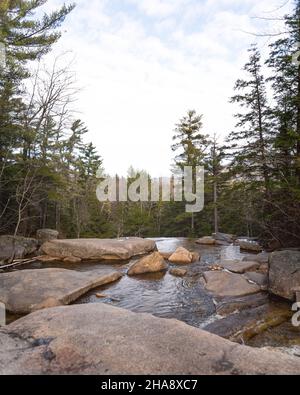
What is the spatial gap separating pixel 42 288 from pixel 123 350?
4154mm

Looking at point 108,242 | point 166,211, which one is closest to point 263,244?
point 108,242

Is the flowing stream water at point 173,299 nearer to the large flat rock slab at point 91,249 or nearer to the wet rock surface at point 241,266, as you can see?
the wet rock surface at point 241,266

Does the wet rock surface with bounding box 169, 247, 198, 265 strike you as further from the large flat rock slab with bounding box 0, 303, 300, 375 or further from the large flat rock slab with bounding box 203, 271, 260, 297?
the large flat rock slab with bounding box 0, 303, 300, 375

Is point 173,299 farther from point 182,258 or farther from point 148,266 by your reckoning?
point 182,258

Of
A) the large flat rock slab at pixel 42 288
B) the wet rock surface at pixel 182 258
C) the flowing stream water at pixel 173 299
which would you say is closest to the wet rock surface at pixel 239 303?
the flowing stream water at pixel 173 299

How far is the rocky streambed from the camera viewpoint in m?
4.42

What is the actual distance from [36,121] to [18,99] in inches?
55.1

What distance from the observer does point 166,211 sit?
3466 centimetres

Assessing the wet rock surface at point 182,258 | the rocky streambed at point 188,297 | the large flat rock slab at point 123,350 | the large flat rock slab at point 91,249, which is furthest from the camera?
Answer: the large flat rock slab at point 91,249

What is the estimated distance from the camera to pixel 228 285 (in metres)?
6.57

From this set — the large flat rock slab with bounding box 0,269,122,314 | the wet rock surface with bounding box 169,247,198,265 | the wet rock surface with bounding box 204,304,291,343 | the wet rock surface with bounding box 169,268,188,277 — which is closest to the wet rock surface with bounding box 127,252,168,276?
the wet rock surface with bounding box 169,268,188,277

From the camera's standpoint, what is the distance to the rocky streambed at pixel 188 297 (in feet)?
14.5

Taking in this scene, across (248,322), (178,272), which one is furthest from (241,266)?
(248,322)

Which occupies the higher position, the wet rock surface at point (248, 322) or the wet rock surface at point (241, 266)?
the wet rock surface at point (241, 266)
